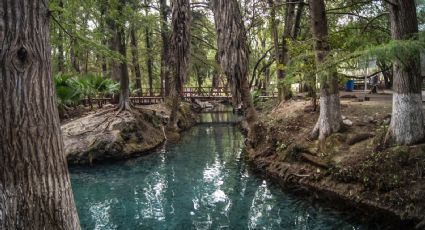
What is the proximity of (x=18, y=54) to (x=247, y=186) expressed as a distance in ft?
26.2

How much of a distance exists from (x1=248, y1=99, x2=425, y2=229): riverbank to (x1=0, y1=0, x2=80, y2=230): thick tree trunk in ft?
21.2

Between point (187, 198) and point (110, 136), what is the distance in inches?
229

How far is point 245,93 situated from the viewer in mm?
12438

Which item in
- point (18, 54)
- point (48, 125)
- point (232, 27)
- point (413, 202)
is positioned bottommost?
point (413, 202)

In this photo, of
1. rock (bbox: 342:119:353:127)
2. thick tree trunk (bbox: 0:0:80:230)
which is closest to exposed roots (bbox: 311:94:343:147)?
rock (bbox: 342:119:353:127)

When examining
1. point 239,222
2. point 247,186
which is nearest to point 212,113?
point 247,186

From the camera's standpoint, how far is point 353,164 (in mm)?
8172

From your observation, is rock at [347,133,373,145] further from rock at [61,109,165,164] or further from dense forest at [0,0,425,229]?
rock at [61,109,165,164]

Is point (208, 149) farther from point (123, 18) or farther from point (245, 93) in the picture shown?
point (123, 18)

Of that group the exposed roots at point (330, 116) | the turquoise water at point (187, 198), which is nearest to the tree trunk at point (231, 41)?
the exposed roots at point (330, 116)

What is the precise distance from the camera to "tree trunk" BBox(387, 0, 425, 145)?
7.29m

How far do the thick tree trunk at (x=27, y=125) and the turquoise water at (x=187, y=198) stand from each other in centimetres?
427

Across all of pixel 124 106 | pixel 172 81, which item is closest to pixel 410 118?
pixel 172 81

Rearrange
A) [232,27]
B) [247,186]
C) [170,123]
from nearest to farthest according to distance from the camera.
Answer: [247,186] < [232,27] < [170,123]
